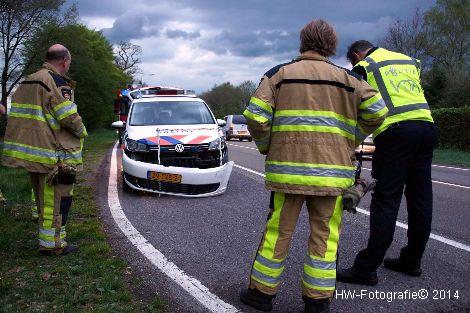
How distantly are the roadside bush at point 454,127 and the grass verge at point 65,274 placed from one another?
19.4 metres

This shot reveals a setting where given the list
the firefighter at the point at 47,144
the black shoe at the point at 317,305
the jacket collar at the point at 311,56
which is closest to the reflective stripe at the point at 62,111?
the firefighter at the point at 47,144

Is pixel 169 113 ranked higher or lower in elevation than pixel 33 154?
higher

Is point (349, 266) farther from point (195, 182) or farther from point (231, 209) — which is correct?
point (195, 182)

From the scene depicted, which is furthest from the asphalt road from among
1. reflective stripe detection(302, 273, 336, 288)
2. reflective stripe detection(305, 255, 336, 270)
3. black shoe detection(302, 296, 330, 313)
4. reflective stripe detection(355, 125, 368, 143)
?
reflective stripe detection(355, 125, 368, 143)

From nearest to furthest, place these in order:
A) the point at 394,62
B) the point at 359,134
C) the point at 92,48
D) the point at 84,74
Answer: the point at 359,134, the point at 394,62, the point at 84,74, the point at 92,48

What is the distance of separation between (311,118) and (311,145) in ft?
0.62

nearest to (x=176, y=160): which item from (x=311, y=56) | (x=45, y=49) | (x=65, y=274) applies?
(x=65, y=274)

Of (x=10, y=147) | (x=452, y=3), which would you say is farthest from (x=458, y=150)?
(x=452, y=3)

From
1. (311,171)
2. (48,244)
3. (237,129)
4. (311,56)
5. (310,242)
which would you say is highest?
(311,56)

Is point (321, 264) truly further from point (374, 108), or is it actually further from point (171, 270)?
point (171, 270)

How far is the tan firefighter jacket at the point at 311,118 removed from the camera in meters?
3.58

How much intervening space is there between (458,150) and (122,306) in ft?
69.5

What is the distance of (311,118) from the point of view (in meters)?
3.58

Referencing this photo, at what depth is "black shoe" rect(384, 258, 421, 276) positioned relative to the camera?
4.49 metres
